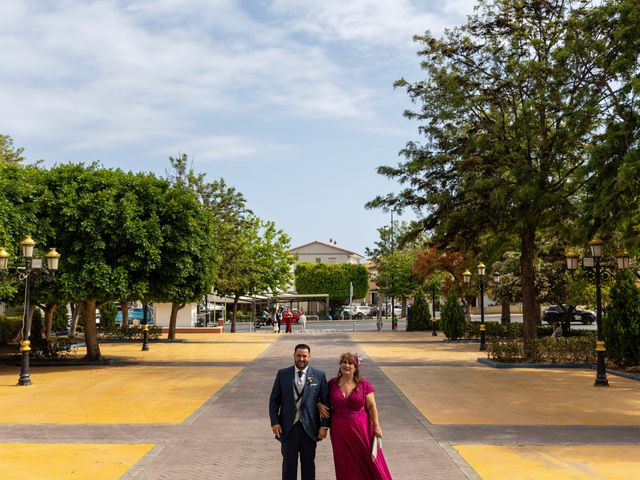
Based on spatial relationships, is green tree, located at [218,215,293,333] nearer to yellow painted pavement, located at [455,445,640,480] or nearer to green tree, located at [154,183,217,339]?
green tree, located at [154,183,217,339]

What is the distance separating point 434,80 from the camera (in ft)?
83.0

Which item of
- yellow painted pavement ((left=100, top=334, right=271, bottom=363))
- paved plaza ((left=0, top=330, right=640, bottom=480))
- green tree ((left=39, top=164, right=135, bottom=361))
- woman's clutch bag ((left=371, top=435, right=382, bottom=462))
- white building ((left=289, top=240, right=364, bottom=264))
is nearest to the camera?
woman's clutch bag ((left=371, top=435, right=382, bottom=462))

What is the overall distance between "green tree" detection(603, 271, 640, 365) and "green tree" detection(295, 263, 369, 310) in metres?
61.0

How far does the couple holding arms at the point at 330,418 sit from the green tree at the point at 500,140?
16.3 m

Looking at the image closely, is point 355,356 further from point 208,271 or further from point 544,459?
point 208,271

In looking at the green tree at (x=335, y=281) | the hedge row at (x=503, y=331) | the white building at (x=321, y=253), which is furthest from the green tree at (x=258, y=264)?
the white building at (x=321, y=253)

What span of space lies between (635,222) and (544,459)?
1200 centimetres

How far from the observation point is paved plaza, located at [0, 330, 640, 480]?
28.5ft

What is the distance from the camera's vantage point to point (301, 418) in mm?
6445

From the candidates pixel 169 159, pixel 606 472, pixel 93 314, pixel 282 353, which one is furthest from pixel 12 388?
pixel 169 159

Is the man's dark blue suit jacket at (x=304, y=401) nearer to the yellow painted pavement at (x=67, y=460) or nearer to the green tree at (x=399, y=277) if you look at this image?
the yellow painted pavement at (x=67, y=460)

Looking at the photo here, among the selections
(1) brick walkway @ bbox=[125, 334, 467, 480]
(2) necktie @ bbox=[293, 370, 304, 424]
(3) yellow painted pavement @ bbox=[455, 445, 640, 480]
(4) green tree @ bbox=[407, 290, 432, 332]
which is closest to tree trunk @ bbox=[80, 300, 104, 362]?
(1) brick walkway @ bbox=[125, 334, 467, 480]

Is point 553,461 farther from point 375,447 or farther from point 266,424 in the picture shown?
point 266,424

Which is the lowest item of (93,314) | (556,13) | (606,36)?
(93,314)
